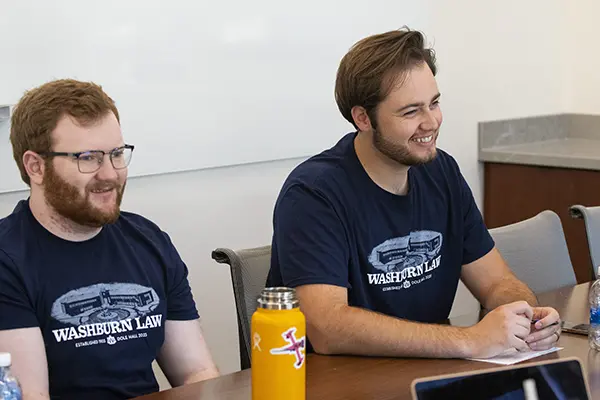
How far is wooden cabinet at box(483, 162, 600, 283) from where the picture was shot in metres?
3.80

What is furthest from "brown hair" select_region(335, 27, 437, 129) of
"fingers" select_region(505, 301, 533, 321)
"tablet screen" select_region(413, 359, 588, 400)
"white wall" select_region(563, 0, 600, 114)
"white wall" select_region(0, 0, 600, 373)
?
"white wall" select_region(563, 0, 600, 114)

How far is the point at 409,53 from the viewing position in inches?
86.9

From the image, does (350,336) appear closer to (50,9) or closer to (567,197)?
(50,9)

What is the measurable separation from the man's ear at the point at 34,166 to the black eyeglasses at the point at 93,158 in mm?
17

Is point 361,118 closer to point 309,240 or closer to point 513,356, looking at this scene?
point 309,240

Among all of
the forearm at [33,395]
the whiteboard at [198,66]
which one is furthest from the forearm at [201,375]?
the whiteboard at [198,66]

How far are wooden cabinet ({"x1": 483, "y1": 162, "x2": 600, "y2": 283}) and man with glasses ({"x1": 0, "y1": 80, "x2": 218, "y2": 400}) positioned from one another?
2.26 m

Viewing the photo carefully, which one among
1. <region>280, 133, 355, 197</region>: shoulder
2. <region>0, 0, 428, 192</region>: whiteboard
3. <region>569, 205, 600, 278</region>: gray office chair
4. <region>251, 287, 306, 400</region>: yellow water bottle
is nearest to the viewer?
<region>251, 287, 306, 400</region>: yellow water bottle

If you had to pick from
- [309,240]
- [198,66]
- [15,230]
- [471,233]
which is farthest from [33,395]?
[198,66]

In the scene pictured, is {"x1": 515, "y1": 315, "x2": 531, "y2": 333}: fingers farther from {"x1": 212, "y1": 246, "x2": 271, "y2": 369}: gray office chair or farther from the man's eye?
the man's eye

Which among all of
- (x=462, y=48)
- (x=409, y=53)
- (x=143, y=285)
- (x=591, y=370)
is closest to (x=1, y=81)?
(x=143, y=285)

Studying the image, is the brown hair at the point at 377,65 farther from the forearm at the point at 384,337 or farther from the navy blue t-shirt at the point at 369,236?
the forearm at the point at 384,337

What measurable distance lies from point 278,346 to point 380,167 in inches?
37.7

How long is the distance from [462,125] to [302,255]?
208cm
